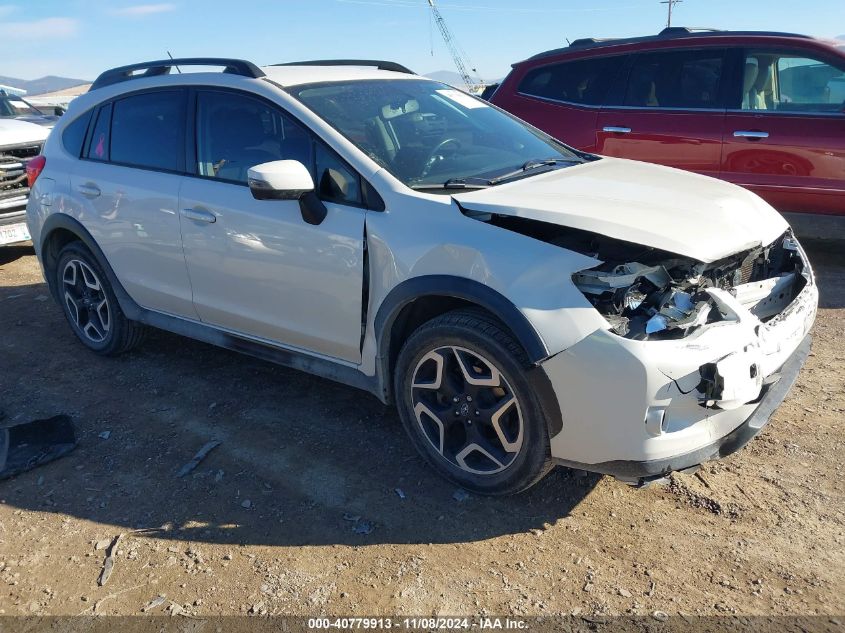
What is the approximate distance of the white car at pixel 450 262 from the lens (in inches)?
109

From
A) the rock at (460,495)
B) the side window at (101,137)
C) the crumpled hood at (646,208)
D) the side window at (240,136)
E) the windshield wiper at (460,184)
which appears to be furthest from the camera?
the side window at (101,137)

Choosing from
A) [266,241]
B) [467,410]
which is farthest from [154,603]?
[266,241]

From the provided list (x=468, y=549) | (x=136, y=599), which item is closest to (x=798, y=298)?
(x=468, y=549)

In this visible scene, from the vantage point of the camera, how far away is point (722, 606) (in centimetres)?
256

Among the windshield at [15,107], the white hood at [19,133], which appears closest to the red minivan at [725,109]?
the white hood at [19,133]

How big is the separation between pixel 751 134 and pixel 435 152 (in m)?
3.61

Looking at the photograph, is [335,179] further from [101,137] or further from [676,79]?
[676,79]

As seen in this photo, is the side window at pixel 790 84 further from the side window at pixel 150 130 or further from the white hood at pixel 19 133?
the white hood at pixel 19 133

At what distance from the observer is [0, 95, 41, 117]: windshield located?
10891 mm

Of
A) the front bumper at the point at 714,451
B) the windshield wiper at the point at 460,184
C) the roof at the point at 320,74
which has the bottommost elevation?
the front bumper at the point at 714,451

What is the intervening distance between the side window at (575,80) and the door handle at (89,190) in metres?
4.24

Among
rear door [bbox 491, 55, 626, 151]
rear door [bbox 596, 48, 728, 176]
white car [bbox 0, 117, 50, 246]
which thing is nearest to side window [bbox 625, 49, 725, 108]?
rear door [bbox 596, 48, 728, 176]

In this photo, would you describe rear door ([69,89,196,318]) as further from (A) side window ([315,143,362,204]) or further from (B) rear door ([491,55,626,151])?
(B) rear door ([491,55,626,151])

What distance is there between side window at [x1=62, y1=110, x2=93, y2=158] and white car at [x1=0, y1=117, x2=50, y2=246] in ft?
9.02
